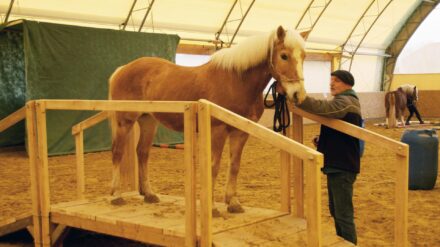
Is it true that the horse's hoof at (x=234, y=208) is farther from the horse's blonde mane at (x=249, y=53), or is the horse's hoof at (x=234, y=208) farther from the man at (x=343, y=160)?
the horse's blonde mane at (x=249, y=53)

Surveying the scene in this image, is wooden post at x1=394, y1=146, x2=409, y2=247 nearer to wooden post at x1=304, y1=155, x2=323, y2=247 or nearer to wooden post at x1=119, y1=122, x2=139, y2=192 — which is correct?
wooden post at x1=304, y1=155, x2=323, y2=247

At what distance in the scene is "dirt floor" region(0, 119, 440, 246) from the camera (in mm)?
4801

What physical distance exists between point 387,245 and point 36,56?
26.6 ft

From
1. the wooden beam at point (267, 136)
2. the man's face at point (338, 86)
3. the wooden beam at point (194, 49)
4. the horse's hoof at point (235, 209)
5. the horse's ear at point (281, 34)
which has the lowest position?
the horse's hoof at point (235, 209)

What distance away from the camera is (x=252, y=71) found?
3.79m

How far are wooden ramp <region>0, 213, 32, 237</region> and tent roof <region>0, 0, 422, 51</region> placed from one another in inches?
288

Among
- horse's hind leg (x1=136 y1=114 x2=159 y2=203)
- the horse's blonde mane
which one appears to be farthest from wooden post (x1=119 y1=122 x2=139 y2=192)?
the horse's blonde mane

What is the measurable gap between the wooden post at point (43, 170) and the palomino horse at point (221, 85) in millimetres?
640

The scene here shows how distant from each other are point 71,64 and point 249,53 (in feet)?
24.6

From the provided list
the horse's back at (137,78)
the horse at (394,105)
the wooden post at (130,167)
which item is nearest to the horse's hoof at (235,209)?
the horse's back at (137,78)

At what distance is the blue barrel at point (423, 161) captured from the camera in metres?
6.64

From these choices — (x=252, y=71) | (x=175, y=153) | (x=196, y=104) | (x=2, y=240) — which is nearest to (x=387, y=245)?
(x=252, y=71)

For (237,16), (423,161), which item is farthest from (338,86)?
(237,16)

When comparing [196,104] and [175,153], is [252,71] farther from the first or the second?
[175,153]
